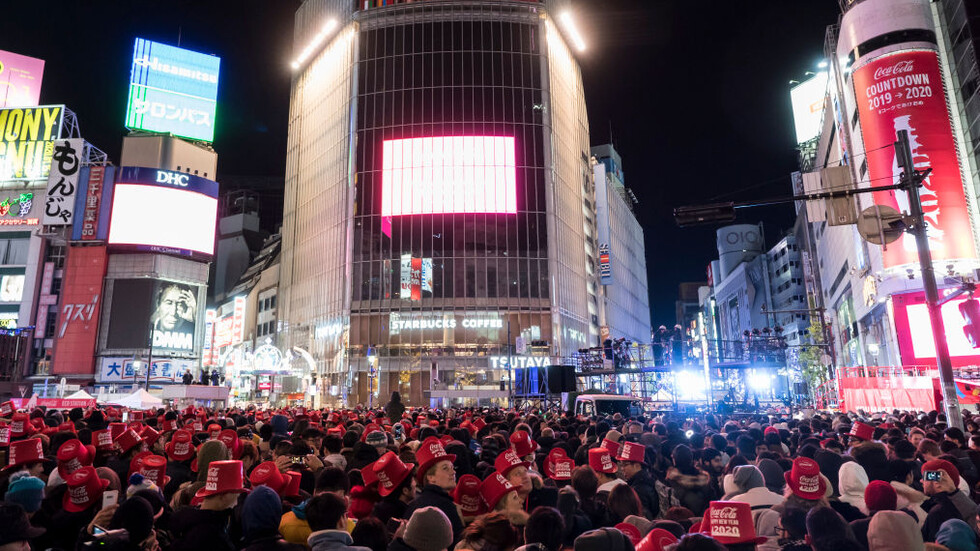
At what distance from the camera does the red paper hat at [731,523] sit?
3920 millimetres

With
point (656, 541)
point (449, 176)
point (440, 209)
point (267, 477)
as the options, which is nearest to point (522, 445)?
point (267, 477)

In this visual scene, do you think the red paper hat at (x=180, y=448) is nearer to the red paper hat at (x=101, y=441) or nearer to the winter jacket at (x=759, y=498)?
the red paper hat at (x=101, y=441)

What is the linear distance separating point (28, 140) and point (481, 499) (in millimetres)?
81571

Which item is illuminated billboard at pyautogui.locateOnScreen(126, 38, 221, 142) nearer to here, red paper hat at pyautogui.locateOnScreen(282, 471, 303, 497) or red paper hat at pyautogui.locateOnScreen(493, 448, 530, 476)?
red paper hat at pyautogui.locateOnScreen(282, 471, 303, 497)

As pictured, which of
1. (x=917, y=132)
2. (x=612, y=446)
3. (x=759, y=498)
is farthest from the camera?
(x=917, y=132)

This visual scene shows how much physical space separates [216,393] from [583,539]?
41.3 meters

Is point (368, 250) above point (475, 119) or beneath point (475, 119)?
beneath

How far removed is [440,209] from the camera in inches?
2505

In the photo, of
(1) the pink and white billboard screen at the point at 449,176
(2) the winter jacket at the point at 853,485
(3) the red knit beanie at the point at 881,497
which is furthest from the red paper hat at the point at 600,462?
(1) the pink and white billboard screen at the point at 449,176

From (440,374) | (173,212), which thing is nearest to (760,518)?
(440,374)

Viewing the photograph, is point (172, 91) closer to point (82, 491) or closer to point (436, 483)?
point (82, 491)

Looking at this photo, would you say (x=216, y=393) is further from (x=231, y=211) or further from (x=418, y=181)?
(x=231, y=211)

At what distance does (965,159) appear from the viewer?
117ft

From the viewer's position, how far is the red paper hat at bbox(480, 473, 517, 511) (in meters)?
5.62
